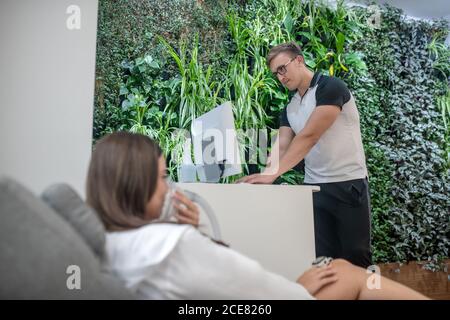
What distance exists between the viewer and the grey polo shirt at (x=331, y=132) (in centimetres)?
301

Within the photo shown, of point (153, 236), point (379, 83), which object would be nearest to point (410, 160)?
point (379, 83)

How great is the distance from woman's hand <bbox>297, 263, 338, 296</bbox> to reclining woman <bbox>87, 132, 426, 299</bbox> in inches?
8.6

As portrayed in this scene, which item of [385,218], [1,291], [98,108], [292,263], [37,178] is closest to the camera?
[1,291]

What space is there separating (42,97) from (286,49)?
1.55 m

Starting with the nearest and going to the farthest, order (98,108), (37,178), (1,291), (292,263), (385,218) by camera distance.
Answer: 1. (1,291)
2. (292,263)
3. (37,178)
4. (98,108)
5. (385,218)

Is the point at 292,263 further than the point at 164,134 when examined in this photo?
No

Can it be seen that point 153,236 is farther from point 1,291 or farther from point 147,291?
point 1,291

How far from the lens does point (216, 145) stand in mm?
2670

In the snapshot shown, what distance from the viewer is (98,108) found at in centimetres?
280

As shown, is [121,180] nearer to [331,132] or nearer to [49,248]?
[49,248]

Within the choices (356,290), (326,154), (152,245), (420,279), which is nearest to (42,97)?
(152,245)

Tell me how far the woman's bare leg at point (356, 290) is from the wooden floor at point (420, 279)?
1715 mm

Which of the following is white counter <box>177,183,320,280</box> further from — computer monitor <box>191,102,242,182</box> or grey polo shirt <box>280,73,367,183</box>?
grey polo shirt <box>280,73,367,183</box>

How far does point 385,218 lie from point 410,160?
1.59 ft
